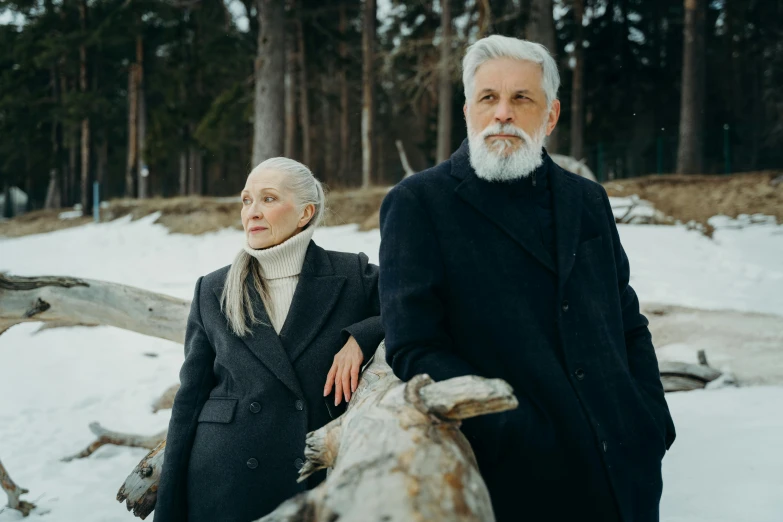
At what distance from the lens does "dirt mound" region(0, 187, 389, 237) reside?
14773 millimetres

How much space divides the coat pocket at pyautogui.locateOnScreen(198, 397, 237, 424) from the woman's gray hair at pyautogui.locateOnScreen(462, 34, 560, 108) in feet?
4.87

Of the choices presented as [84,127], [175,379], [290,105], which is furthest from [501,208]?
[84,127]

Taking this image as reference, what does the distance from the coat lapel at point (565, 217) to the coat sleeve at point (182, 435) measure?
1.53 metres

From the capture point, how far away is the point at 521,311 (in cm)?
201

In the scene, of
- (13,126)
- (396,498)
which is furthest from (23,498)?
(13,126)

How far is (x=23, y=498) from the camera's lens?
448 cm

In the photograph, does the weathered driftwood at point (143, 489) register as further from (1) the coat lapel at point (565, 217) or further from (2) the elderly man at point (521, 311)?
(1) the coat lapel at point (565, 217)

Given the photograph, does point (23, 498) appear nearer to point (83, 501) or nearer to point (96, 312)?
point (83, 501)

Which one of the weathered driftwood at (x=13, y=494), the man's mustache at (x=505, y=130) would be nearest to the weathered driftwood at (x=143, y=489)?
the weathered driftwood at (x=13, y=494)

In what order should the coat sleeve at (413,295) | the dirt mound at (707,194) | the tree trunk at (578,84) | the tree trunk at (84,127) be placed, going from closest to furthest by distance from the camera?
the coat sleeve at (413,295), the dirt mound at (707,194), the tree trunk at (578,84), the tree trunk at (84,127)

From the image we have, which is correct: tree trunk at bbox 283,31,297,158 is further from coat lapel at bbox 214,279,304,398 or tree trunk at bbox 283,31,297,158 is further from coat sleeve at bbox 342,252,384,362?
coat lapel at bbox 214,279,304,398

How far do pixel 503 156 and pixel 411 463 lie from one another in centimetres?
99

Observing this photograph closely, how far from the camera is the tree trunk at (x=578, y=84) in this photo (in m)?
19.6

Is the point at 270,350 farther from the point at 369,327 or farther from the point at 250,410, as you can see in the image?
the point at 369,327
